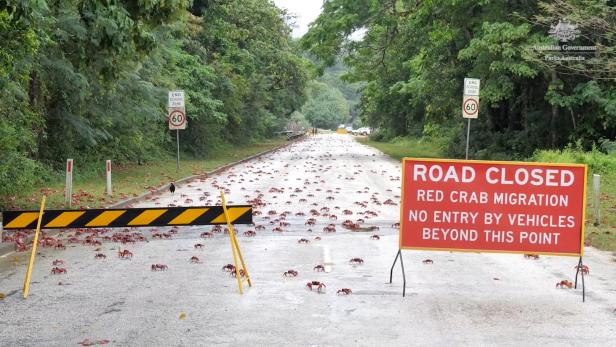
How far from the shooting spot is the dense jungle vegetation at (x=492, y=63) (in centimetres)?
2480

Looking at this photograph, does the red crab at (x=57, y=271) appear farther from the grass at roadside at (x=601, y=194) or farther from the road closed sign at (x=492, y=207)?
the grass at roadside at (x=601, y=194)

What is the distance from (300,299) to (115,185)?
50.6 ft

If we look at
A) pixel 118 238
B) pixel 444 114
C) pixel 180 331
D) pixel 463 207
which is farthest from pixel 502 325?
pixel 444 114

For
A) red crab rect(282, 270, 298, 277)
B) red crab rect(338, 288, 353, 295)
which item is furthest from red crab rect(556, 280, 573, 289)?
red crab rect(282, 270, 298, 277)

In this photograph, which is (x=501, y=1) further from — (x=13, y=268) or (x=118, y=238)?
(x=13, y=268)

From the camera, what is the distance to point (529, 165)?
8062 mm

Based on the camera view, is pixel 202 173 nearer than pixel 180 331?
No

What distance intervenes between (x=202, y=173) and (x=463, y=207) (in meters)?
21.0

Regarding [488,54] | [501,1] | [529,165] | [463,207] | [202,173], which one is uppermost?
[501,1]

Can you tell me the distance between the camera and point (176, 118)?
26844 mm

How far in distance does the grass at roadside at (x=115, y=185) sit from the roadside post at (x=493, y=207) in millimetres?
9770

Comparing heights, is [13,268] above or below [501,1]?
below

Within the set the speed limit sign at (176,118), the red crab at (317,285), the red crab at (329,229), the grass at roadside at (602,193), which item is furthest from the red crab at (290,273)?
the speed limit sign at (176,118)

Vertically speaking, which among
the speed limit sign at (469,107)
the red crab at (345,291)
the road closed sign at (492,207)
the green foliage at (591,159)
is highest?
the speed limit sign at (469,107)
